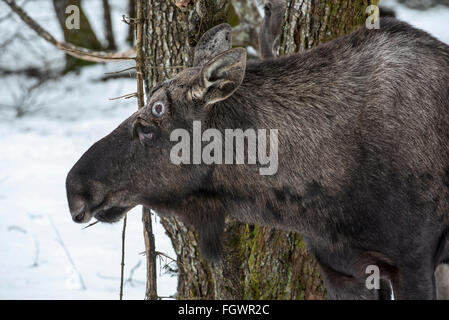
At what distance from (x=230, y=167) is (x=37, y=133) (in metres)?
5.79

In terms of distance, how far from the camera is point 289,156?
3484mm

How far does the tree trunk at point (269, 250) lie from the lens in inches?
177

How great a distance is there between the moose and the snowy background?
1.51 metres

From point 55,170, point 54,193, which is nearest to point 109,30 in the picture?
point 55,170

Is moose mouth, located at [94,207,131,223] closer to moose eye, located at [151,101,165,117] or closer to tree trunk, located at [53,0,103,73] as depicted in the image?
moose eye, located at [151,101,165,117]

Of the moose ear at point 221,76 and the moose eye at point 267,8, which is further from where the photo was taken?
the moose eye at point 267,8

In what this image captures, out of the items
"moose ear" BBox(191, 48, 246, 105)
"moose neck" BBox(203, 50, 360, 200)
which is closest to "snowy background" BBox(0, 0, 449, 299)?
"moose neck" BBox(203, 50, 360, 200)

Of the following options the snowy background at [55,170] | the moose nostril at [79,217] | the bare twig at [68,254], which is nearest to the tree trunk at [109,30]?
the snowy background at [55,170]

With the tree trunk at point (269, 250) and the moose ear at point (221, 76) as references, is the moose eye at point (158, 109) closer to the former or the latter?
the moose ear at point (221, 76)

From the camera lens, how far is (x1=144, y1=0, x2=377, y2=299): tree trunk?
4.48 m

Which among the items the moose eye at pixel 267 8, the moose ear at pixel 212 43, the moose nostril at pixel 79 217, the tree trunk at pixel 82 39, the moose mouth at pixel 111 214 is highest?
the tree trunk at pixel 82 39

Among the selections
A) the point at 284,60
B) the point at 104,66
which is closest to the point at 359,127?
the point at 284,60

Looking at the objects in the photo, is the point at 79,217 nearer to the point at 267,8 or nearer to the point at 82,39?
the point at 267,8
